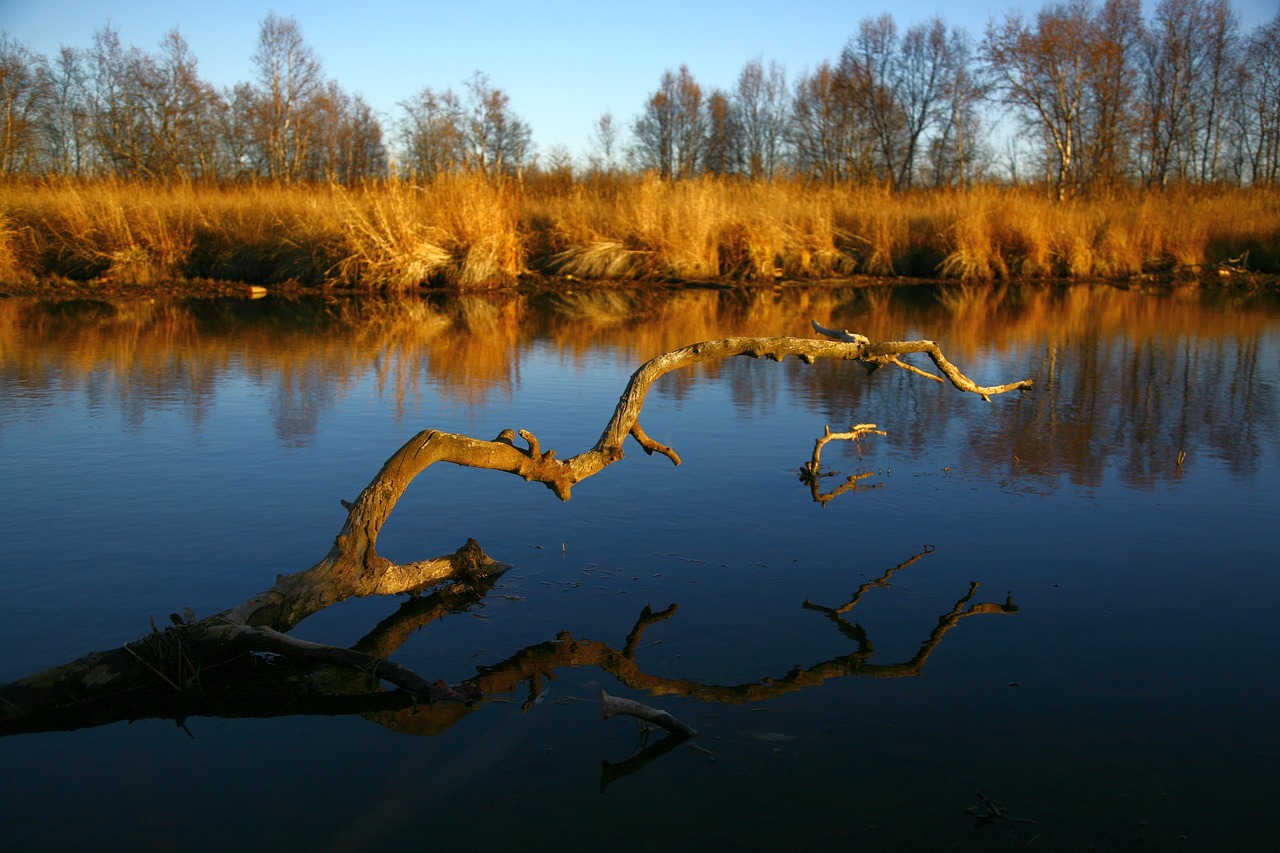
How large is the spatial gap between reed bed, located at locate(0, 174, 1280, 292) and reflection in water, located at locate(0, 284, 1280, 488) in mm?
1815

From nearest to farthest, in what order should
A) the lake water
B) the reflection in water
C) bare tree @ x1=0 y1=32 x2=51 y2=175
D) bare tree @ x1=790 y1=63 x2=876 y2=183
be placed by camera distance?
1. the lake water
2. the reflection in water
3. bare tree @ x1=0 y1=32 x2=51 y2=175
4. bare tree @ x1=790 y1=63 x2=876 y2=183

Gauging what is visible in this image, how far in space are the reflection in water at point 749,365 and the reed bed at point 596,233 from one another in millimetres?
1815

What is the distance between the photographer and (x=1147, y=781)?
3.18 m

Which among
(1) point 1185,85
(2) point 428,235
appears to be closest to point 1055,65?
(1) point 1185,85

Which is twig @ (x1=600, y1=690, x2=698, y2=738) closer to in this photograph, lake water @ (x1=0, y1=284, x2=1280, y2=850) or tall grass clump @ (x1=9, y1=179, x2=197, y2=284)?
lake water @ (x1=0, y1=284, x2=1280, y2=850)

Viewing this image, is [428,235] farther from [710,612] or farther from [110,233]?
[710,612]

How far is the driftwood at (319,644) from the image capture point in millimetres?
3551

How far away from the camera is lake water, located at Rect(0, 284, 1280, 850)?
3051mm

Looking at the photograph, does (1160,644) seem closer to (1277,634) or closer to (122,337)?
(1277,634)

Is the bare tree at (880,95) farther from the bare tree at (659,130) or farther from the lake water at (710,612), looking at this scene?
the lake water at (710,612)

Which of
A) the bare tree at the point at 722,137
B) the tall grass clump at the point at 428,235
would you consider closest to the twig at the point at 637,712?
the tall grass clump at the point at 428,235

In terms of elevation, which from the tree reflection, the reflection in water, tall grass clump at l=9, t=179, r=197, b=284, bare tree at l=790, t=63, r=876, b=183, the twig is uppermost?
bare tree at l=790, t=63, r=876, b=183

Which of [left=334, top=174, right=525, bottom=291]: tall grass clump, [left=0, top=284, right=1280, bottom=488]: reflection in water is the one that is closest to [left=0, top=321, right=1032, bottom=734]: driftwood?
[left=0, top=284, right=1280, bottom=488]: reflection in water

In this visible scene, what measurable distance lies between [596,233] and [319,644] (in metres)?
18.9
